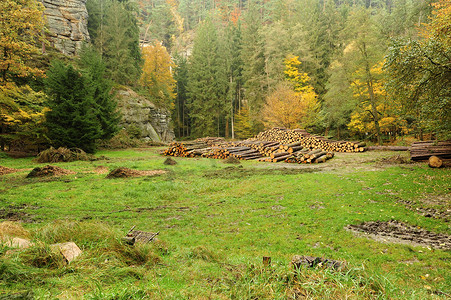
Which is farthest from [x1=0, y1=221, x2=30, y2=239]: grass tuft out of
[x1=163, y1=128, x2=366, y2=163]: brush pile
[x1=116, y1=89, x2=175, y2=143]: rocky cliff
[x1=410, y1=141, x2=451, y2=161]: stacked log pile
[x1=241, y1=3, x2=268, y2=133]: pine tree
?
[x1=241, y1=3, x2=268, y2=133]: pine tree

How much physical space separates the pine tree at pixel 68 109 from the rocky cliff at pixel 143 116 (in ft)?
35.8

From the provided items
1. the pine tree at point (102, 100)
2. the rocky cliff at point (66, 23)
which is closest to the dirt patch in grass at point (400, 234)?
the pine tree at point (102, 100)

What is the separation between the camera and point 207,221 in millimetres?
5934

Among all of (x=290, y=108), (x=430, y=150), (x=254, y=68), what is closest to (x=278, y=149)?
(x=430, y=150)

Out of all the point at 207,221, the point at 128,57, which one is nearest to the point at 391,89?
the point at 207,221

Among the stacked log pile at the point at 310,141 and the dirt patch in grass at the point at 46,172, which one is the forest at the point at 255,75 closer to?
the stacked log pile at the point at 310,141

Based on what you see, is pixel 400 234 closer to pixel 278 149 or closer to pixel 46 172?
pixel 278 149

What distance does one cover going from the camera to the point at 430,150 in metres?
11.8

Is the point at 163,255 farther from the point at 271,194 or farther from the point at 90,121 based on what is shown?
the point at 90,121

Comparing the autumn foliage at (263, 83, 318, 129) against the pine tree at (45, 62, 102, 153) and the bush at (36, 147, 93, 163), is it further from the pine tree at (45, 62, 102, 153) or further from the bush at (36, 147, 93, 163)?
the bush at (36, 147, 93, 163)

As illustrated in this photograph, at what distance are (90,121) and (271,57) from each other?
91.7 ft

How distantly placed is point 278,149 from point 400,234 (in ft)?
44.3

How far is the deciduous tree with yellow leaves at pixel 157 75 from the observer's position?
3794cm

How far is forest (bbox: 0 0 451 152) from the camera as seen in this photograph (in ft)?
29.3
